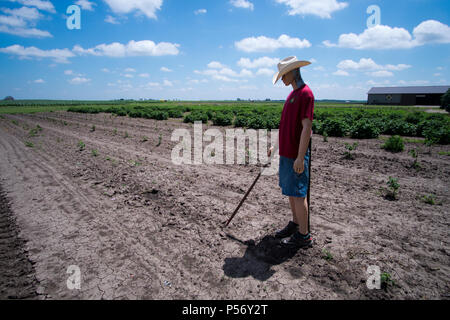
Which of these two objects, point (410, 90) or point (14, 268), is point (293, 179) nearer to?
point (14, 268)

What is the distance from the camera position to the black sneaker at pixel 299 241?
3039mm

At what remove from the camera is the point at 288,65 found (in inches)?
104

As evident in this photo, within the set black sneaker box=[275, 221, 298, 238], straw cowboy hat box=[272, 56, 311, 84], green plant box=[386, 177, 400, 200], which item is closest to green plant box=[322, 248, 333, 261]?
black sneaker box=[275, 221, 298, 238]

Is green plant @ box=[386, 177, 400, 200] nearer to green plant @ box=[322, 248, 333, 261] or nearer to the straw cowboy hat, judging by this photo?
green plant @ box=[322, 248, 333, 261]

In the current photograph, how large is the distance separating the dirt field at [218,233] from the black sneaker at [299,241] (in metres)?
0.15

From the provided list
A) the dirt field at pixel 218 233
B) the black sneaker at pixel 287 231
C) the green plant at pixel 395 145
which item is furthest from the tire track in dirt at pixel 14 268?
the green plant at pixel 395 145

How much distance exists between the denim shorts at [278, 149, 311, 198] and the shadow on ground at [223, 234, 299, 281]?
867 mm

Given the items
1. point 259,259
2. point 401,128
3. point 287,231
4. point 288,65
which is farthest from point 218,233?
point 401,128

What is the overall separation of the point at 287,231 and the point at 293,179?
1.00m

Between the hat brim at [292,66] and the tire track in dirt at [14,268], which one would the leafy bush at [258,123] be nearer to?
the hat brim at [292,66]

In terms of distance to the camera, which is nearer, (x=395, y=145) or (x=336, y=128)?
(x=395, y=145)

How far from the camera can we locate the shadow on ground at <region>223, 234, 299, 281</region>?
2688 millimetres
